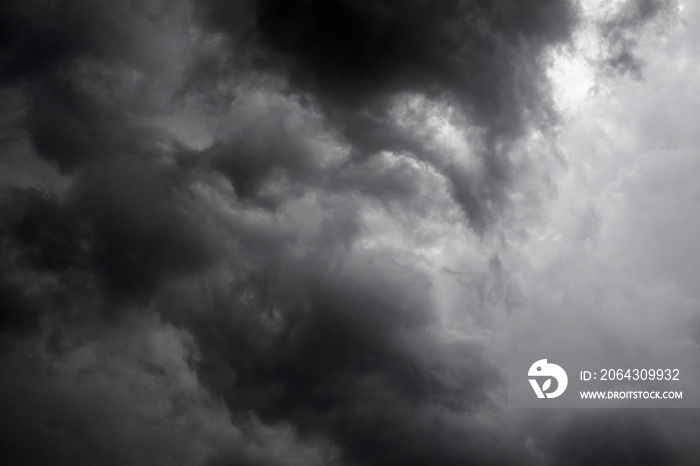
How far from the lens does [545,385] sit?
289ft

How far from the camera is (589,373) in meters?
85.0

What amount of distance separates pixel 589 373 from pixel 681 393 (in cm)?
1328

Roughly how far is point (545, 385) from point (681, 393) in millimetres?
18571

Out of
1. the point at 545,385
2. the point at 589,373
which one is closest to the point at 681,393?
the point at 589,373

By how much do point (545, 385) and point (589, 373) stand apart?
21.5 feet

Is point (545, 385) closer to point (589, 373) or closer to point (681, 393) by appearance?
point (589, 373)

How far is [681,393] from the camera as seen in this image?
8475 cm
